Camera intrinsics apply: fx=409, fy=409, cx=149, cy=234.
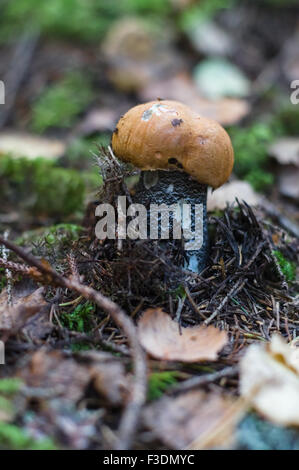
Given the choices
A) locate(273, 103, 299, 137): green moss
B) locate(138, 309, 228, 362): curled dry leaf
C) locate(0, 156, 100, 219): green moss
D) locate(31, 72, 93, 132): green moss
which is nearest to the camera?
locate(138, 309, 228, 362): curled dry leaf

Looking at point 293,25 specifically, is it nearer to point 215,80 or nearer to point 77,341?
point 215,80

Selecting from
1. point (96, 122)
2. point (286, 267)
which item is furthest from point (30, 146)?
point (286, 267)

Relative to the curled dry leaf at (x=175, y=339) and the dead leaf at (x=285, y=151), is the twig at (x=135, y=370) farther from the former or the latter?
the dead leaf at (x=285, y=151)

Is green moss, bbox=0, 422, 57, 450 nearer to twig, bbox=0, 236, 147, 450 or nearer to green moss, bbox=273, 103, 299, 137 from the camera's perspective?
twig, bbox=0, 236, 147, 450

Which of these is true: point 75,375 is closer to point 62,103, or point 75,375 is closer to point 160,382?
point 160,382

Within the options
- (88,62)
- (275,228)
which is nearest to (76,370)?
(275,228)

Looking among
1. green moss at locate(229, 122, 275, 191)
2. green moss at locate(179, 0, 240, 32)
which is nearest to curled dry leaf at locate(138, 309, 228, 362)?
green moss at locate(229, 122, 275, 191)
